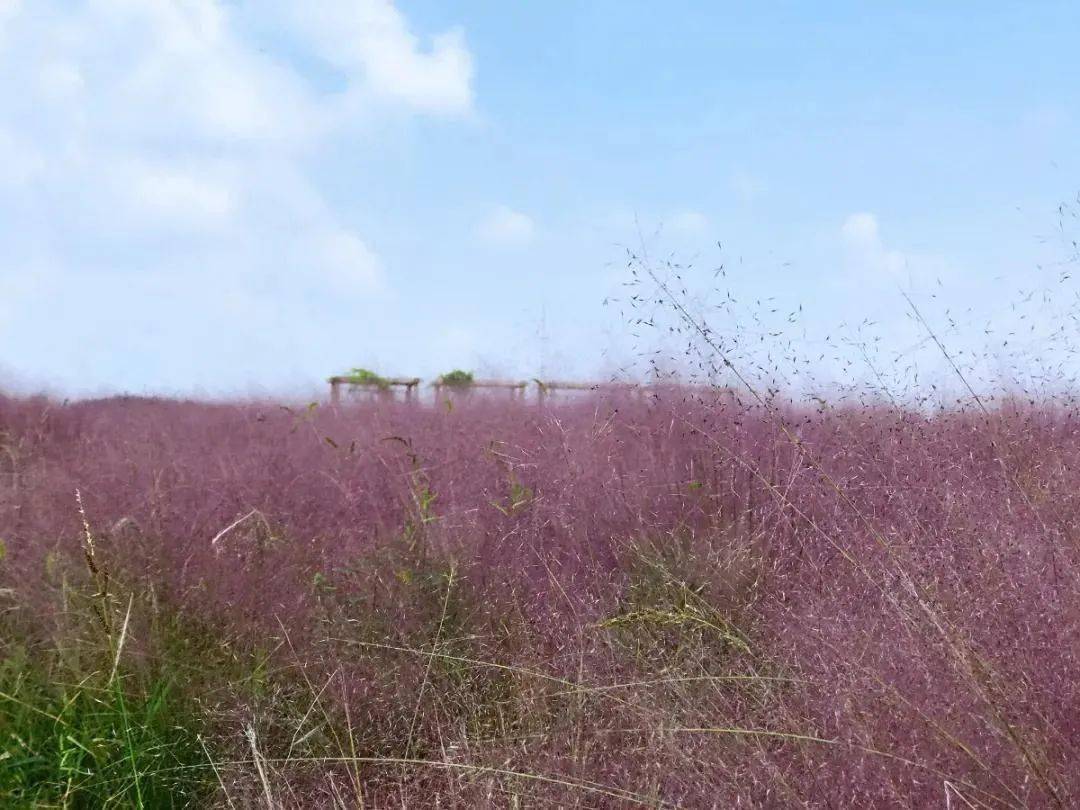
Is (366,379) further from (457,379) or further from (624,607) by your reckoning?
(624,607)

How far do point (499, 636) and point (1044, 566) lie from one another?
116 cm

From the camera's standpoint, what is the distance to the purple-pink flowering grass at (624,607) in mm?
1518

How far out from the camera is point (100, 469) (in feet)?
10.6

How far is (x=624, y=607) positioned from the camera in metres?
2.38

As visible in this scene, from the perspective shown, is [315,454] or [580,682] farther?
[315,454]

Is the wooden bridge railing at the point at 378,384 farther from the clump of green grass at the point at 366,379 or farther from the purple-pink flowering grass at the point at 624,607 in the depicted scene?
the purple-pink flowering grass at the point at 624,607

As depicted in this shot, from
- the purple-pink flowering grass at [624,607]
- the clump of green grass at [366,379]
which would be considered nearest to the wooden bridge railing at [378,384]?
the clump of green grass at [366,379]

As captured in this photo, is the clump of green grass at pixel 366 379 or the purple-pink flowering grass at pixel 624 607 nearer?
the purple-pink flowering grass at pixel 624 607

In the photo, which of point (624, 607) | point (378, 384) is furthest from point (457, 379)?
point (624, 607)

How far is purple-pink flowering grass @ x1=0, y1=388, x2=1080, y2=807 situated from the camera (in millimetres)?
1518

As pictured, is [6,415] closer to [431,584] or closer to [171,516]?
[171,516]

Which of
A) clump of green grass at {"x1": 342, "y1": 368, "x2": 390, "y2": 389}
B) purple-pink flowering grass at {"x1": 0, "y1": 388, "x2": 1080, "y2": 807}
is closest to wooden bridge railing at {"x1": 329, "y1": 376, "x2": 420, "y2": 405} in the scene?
clump of green grass at {"x1": 342, "y1": 368, "x2": 390, "y2": 389}

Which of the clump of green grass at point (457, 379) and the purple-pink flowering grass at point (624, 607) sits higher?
the clump of green grass at point (457, 379)

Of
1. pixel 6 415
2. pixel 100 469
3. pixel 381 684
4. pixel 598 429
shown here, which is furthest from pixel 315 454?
pixel 6 415
